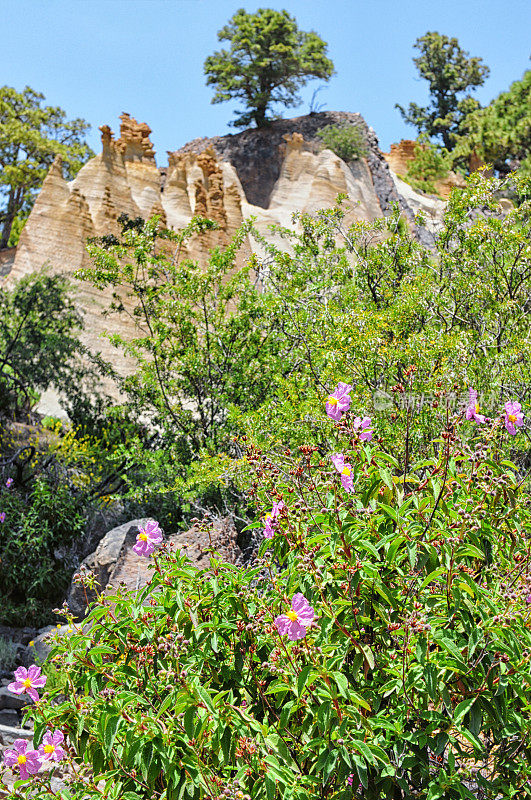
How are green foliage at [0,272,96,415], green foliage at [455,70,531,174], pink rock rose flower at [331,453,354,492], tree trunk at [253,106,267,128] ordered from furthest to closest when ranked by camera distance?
tree trunk at [253,106,267,128] < green foliage at [455,70,531,174] < green foliage at [0,272,96,415] < pink rock rose flower at [331,453,354,492]

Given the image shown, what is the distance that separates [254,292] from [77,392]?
16.8 feet

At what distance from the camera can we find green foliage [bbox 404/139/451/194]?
3323 centimetres

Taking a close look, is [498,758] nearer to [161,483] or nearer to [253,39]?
[161,483]

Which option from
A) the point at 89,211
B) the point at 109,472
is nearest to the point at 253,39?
the point at 89,211

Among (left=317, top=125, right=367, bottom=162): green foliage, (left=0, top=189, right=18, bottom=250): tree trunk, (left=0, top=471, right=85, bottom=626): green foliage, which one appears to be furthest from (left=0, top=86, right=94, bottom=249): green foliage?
(left=0, top=471, right=85, bottom=626): green foliage

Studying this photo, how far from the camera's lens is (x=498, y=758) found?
2609 millimetres

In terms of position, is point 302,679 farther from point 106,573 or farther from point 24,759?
point 106,573

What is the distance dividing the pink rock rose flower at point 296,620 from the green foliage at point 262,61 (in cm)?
3525

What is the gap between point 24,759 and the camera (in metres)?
2.70

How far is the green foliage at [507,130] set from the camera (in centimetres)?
2969

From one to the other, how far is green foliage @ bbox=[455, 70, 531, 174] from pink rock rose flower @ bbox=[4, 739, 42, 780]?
30783 mm

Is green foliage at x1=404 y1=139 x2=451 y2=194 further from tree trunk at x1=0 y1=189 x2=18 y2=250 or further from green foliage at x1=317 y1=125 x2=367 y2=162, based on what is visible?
tree trunk at x1=0 y1=189 x2=18 y2=250

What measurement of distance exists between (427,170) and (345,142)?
577 cm

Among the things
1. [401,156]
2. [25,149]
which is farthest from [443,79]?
[25,149]
